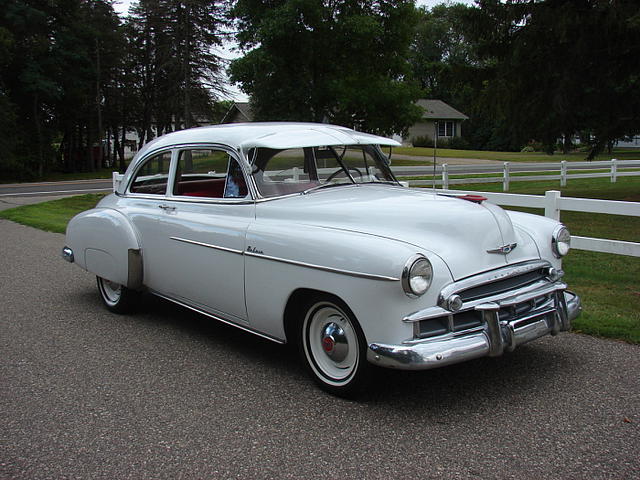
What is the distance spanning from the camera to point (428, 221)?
4047 mm

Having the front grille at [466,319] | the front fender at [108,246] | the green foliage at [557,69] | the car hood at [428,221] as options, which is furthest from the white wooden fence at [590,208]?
the green foliage at [557,69]

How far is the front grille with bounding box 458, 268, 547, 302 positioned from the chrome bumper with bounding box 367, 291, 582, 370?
11 cm

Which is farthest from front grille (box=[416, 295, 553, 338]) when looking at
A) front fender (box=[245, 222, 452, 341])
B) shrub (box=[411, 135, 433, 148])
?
shrub (box=[411, 135, 433, 148])

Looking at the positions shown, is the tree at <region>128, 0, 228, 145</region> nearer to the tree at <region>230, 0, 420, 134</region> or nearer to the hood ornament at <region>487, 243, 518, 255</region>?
the tree at <region>230, 0, 420, 134</region>

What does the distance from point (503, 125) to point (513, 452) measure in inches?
536

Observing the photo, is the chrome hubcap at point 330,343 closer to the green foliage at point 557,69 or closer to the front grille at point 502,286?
the front grille at point 502,286

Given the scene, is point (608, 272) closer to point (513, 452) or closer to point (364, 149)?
point (364, 149)

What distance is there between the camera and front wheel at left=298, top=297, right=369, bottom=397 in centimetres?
385

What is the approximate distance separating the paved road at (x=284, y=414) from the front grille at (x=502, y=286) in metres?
0.67

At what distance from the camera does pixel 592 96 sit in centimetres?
1412

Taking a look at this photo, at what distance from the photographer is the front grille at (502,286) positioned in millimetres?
3794

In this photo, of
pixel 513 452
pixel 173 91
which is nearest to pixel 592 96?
pixel 513 452

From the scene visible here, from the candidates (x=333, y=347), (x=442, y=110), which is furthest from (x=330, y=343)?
(x=442, y=110)

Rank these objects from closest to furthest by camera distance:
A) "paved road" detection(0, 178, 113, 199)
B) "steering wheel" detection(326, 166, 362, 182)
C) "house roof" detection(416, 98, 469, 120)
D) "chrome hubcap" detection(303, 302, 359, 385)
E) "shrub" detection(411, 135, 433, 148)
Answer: "chrome hubcap" detection(303, 302, 359, 385) → "steering wheel" detection(326, 166, 362, 182) → "paved road" detection(0, 178, 113, 199) → "shrub" detection(411, 135, 433, 148) → "house roof" detection(416, 98, 469, 120)
